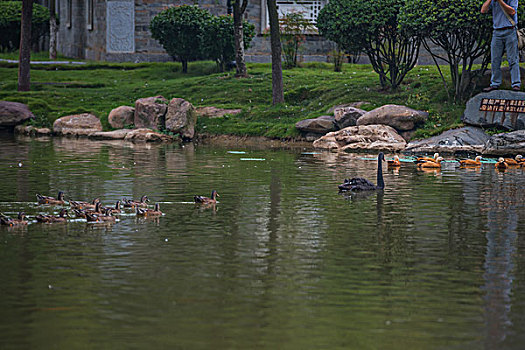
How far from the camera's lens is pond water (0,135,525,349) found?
7945 millimetres

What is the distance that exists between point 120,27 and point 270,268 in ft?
135

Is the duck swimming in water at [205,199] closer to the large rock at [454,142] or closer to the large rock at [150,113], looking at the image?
the large rock at [454,142]

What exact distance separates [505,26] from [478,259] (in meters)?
17.9

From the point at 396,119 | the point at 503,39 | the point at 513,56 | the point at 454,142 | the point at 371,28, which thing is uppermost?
the point at 371,28

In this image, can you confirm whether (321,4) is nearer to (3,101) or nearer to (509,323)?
(3,101)

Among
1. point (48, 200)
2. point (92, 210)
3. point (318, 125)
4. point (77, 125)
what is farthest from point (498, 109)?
point (92, 210)

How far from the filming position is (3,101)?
35.2 metres

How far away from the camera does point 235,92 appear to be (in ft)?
122

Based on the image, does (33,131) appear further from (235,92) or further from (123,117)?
(235,92)

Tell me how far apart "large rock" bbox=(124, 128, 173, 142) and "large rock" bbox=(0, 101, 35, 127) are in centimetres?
536

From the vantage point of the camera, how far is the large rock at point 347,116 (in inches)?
1169

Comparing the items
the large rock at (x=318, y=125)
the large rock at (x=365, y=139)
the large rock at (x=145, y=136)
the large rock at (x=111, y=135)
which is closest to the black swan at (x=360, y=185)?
the large rock at (x=365, y=139)

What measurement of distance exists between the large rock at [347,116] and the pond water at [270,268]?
35.2 feet

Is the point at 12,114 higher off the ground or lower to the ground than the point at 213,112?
lower
